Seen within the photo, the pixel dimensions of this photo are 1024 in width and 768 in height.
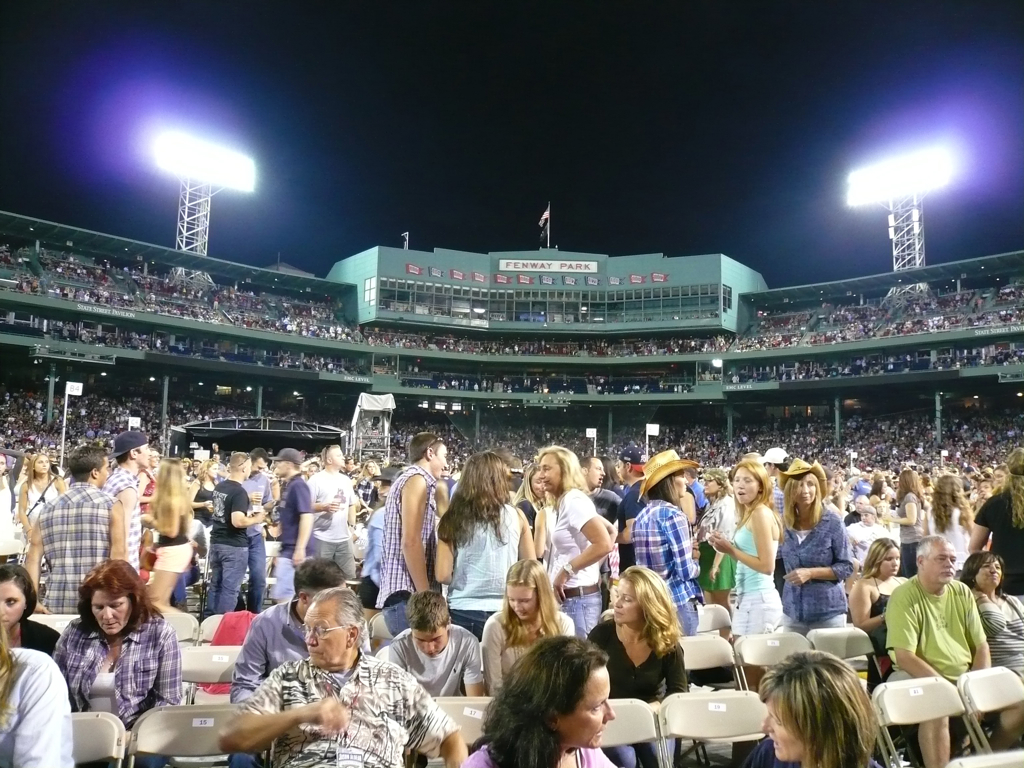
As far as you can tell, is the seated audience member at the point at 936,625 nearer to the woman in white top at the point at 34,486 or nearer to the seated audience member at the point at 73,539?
the seated audience member at the point at 73,539

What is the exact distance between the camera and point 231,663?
4.40 m

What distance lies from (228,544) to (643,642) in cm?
464

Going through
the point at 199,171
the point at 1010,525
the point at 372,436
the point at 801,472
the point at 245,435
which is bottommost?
the point at 1010,525

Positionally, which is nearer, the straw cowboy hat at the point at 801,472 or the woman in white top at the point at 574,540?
the woman in white top at the point at 574,540

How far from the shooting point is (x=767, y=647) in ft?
15.4

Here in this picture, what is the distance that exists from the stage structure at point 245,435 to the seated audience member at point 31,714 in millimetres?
16724

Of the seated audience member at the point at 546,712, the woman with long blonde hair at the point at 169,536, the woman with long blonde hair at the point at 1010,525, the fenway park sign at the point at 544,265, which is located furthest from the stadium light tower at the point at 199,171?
the seated audience member at the point at 546,712

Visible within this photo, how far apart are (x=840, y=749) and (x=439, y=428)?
43847 mm

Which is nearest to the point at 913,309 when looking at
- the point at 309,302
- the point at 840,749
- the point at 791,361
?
the point at 791,361

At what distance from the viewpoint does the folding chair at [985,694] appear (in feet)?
12.4

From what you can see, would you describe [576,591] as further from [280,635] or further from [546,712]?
[546,712]

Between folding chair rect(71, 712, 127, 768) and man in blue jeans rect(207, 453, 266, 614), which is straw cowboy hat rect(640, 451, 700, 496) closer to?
folding chair rect(71, 712, 127, 768)

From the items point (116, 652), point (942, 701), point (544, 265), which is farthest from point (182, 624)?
point (544, 265)

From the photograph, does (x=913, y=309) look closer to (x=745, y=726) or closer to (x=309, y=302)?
(x=309, y=302)
